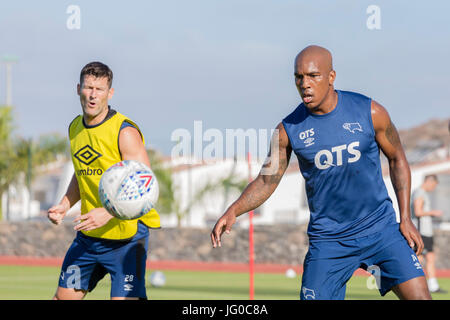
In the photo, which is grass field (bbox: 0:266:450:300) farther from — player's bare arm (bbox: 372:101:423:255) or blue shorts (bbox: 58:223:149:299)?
player's bare arm (bbox: 372:101:423:255)

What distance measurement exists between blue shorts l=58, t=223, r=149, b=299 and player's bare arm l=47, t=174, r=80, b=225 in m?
0.26

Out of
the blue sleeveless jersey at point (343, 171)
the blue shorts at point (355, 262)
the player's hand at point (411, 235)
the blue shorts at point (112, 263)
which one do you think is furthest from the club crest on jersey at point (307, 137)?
the blue shorts at point (112, 263)

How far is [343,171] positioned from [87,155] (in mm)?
2168


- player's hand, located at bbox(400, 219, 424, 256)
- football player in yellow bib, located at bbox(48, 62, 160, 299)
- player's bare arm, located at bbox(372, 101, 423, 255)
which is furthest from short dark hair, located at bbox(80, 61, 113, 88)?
player's hand, located at bbox(400, 219, 424, 256)

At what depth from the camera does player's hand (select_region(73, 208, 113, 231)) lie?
717 centimetres

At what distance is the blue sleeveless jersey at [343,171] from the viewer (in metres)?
7.14

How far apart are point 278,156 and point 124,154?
1285 mm

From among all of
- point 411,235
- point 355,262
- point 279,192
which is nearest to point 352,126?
point 411,235

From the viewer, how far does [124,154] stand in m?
7.50

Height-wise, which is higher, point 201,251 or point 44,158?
point 44,158

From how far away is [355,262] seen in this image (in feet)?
23.4

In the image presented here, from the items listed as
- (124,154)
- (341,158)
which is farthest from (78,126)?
(341,158)

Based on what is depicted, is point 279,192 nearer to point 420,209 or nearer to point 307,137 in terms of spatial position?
point 420,209
